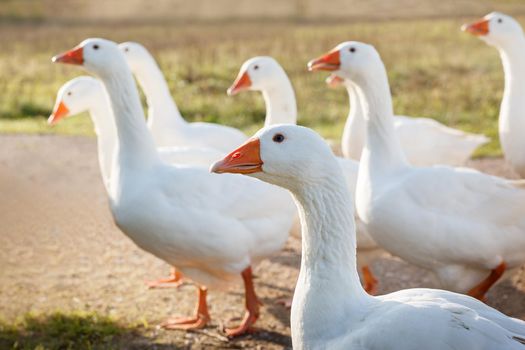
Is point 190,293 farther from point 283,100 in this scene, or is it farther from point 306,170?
point 306,170

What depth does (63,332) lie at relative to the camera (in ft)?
16.9

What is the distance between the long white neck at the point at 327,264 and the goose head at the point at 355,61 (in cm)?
228

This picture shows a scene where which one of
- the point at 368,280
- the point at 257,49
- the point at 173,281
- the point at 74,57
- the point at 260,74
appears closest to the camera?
the point at 74,57

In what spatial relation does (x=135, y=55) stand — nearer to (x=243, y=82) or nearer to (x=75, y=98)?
(x=75, y=98)

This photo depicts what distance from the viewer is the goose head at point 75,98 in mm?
6691

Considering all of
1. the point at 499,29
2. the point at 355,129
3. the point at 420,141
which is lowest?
the point at 420,141

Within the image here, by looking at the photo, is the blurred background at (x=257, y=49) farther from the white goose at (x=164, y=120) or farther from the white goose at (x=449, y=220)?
the white goose at (x=449, y=220)

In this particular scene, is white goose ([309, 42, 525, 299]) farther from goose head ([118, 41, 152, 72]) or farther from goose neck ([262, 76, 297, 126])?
goose head ([118, 41, 152, 72])

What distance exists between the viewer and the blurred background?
12.8 meters

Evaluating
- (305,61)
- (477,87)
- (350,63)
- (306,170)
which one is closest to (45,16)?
(305,61)

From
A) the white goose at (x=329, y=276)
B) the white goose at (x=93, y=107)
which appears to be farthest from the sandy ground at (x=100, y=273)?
the white goose at (x=329, y=276)

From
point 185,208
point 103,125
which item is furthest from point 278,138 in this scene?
point 103,125

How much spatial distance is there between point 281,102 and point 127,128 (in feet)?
6.01

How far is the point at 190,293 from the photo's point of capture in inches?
245
